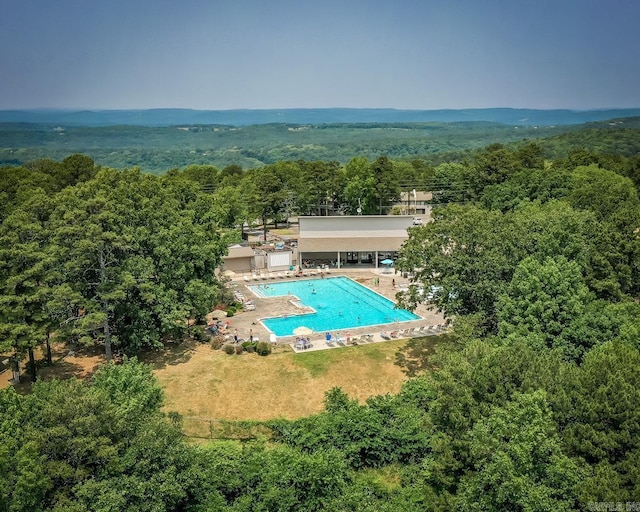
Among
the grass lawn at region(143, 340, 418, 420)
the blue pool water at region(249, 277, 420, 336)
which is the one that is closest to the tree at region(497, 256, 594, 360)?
the grass lawn at region(143, 340, 418, 420)

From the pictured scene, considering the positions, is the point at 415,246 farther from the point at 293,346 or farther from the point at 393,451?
the point at 393,451

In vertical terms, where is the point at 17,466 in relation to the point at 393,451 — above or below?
above

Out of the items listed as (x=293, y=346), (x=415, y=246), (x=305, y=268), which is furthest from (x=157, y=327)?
(x=305, y=268)

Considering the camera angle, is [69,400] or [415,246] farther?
[415,246]

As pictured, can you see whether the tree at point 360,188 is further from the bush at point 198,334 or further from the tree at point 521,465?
the tree at point 521,465

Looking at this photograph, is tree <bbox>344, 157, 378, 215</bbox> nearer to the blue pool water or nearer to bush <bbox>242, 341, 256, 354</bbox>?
the blue pool water

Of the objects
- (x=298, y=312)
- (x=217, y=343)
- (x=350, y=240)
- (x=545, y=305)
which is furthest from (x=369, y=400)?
(x=350, y=240)

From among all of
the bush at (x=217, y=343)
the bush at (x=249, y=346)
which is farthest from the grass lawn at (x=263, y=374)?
the bush at (x=249, y=346)
